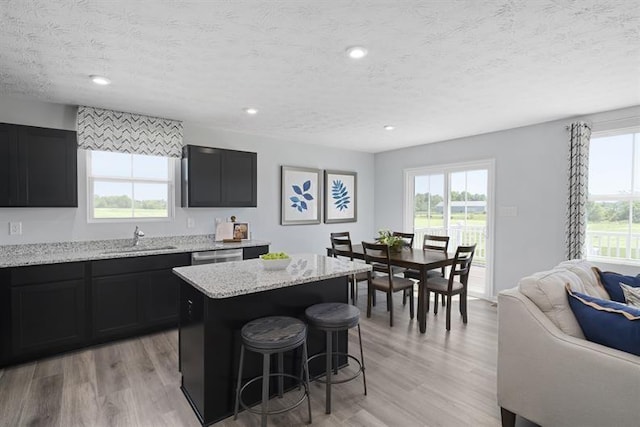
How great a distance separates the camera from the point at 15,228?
10.6ft

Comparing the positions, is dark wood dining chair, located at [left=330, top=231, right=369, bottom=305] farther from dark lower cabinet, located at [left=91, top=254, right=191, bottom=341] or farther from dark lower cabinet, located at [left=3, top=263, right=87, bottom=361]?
dark lower cabinet, located at [left=3, top=263, right=87, bottom=361]

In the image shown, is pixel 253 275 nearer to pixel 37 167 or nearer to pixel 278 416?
pixel 278 416

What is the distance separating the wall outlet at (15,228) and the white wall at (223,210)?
0.11ft

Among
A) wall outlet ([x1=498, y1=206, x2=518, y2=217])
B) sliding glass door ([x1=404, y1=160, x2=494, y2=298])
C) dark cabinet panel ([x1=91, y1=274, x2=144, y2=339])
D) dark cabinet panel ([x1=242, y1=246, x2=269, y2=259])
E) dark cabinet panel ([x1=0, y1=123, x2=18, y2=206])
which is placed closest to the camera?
dark cabinet panel ([x1=0, y1=123, x2=18, y2=206])

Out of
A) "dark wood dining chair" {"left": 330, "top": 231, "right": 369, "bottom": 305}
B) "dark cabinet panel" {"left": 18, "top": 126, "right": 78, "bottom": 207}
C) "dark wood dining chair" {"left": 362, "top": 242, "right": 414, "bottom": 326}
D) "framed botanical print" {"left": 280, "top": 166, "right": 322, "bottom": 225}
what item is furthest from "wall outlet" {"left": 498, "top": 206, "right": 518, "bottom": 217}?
"dark cabinet panel" {"left": 18, "top": 126, "right": 78, "bottom": 207}

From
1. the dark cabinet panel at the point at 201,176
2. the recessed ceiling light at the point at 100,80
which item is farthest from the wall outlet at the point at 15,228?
the recessed ceiling light at the point at 100,80

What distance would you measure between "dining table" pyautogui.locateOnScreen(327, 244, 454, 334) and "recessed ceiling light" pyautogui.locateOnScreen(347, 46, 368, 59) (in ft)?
7.43

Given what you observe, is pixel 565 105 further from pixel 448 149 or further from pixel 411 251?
pixel 411 251

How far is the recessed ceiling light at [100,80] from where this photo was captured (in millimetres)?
2692

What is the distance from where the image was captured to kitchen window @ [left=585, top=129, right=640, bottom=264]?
11.7ft

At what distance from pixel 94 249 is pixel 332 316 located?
2970mm

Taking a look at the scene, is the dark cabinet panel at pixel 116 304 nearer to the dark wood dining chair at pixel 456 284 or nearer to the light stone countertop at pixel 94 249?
the light stone countertop at pixel 94 249

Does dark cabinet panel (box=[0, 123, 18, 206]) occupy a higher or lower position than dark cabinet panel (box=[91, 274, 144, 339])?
higher

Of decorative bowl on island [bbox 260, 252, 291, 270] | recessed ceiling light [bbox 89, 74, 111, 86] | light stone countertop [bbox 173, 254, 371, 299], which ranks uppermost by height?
recessed ceiling light [bbox 89, 74, 111, 86]
